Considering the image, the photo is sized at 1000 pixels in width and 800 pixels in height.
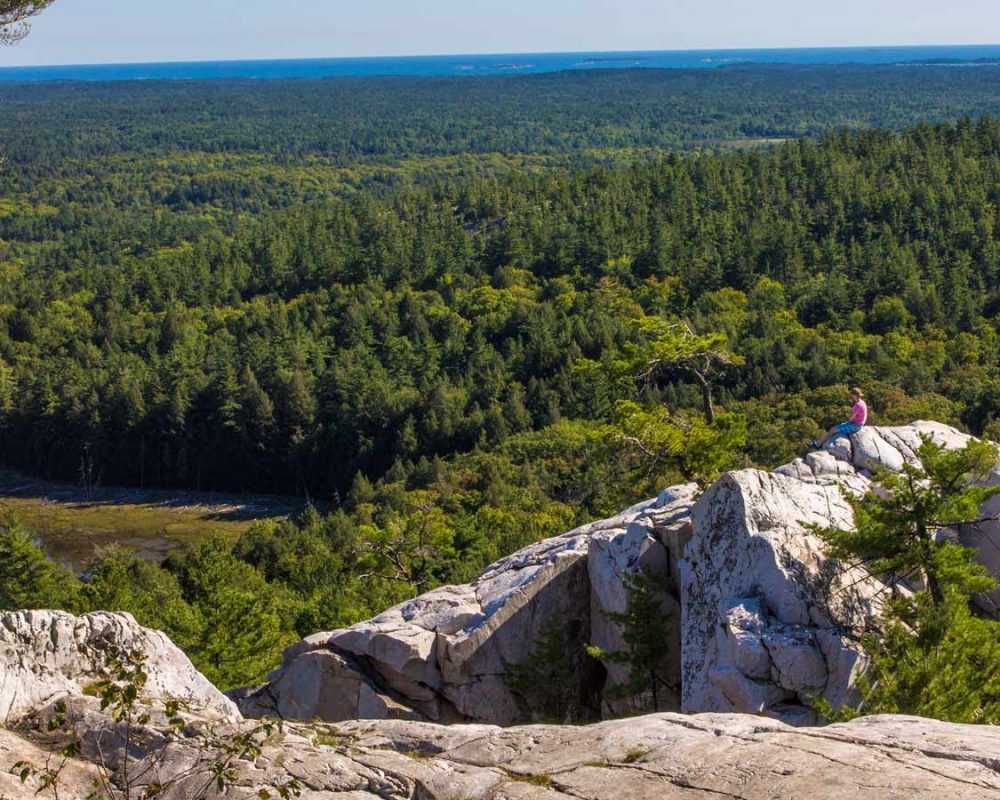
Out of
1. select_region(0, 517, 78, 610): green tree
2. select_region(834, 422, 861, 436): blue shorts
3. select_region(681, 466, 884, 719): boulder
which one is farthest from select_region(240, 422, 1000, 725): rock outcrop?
select_region(0, 517, 78, 610): green tree

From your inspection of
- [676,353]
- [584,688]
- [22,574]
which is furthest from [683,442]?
[22,574]

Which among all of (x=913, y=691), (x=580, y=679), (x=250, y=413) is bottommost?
(x=250, y=413)

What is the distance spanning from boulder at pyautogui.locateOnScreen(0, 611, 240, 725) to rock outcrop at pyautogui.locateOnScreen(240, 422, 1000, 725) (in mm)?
5979

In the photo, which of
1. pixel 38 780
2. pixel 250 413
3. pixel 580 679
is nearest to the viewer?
pixel 38 780

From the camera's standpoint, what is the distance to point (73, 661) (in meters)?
14.1

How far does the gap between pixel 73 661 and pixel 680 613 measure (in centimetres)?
1011

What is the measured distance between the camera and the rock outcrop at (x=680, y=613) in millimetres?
16672

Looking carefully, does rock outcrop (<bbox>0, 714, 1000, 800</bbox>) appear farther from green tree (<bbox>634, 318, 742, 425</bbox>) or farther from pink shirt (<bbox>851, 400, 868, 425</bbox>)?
green tree (<bbox>634, 318, 742, 425</bbox>)

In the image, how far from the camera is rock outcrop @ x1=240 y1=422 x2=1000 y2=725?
16672 millimetres

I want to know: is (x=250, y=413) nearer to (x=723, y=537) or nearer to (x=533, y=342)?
(x=533, y=342)

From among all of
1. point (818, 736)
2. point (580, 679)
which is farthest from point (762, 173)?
point (818, 736)

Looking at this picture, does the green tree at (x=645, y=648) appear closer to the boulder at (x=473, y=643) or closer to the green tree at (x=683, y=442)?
the boulder at (x=473, y=643)

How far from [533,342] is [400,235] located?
29.4m

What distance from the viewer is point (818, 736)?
463 inches
